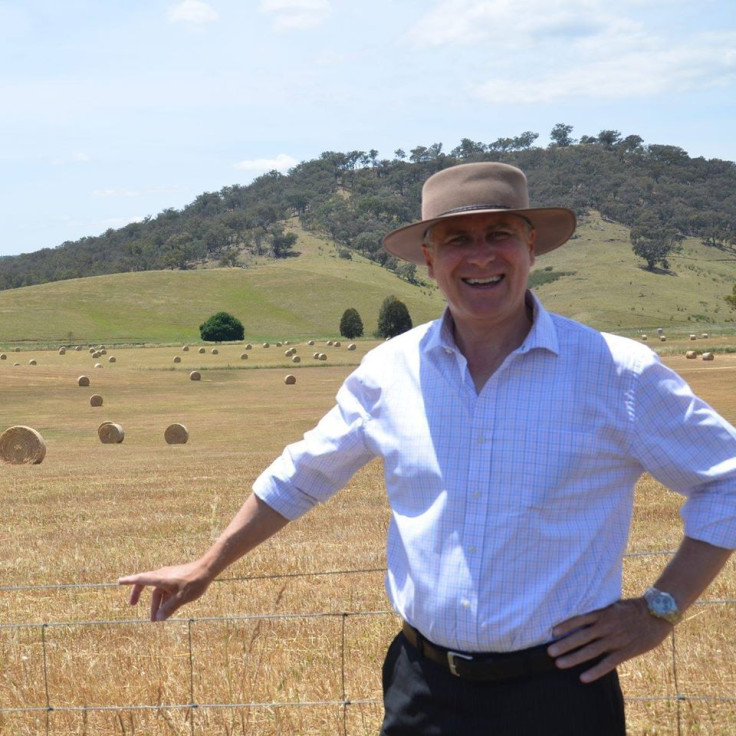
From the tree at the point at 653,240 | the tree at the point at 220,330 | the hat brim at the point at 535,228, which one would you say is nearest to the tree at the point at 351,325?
the tree at the point at 220,330

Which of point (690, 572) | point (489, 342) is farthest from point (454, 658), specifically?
point (489, 342)

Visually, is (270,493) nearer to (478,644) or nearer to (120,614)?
(478,644)

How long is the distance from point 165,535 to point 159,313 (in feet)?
384

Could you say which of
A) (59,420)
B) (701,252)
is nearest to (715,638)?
(59,420)

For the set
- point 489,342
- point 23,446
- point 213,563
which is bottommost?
point 23,446

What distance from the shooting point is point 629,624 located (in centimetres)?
330

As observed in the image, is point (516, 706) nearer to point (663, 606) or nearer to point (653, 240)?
point (663, 606)

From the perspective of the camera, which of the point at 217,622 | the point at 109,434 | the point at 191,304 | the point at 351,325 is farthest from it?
the point at 191,304

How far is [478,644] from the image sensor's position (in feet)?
10.8

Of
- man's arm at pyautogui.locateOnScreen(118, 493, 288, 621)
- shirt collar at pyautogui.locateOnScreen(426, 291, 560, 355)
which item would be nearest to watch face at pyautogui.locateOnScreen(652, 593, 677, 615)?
shirt collar at pyautogui.locateOnScreen(426, 291, 560, 355)

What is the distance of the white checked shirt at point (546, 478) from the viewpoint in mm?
3242

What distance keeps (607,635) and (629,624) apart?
86mm

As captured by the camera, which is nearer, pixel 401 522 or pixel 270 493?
pixel 401 522

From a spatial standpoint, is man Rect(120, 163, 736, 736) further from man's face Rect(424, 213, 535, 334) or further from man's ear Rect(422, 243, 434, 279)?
man's ear Rect(422, 243, 434, 279)
